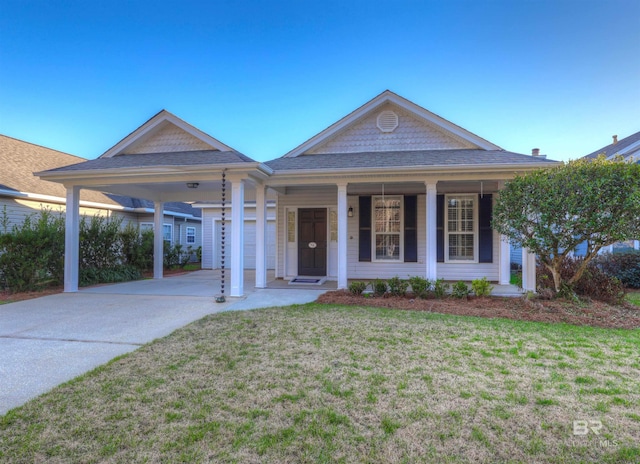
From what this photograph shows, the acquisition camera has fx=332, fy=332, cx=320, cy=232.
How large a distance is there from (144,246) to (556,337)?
12.5 m

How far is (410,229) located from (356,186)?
201 cm

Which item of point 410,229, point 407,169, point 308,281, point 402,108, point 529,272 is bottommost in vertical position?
point 308,281

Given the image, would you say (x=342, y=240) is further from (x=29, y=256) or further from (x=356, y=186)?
(x=29, y=256)

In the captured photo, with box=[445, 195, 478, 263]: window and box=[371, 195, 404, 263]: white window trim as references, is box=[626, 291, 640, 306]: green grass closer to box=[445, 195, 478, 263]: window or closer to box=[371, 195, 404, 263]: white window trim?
box=[445, 195, 478, 263]: window

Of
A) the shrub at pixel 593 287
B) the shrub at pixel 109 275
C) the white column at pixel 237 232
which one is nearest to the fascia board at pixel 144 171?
the white column at pixel 237 232

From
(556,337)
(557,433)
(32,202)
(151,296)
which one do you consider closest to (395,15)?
(556,337)

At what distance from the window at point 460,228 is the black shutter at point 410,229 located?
2.82 ft

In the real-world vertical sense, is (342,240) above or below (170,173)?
below

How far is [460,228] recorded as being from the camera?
948 cm

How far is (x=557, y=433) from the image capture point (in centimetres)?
235

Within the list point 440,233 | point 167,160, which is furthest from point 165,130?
point 440,233

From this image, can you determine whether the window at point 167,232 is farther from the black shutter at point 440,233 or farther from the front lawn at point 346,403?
the front lawn at point 346,403

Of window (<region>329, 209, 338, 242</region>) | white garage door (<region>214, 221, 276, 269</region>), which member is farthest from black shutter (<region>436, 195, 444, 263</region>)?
white garage door (<region>214, 221, 276, 269</region>)

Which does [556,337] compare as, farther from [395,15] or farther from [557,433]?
[395,15]
